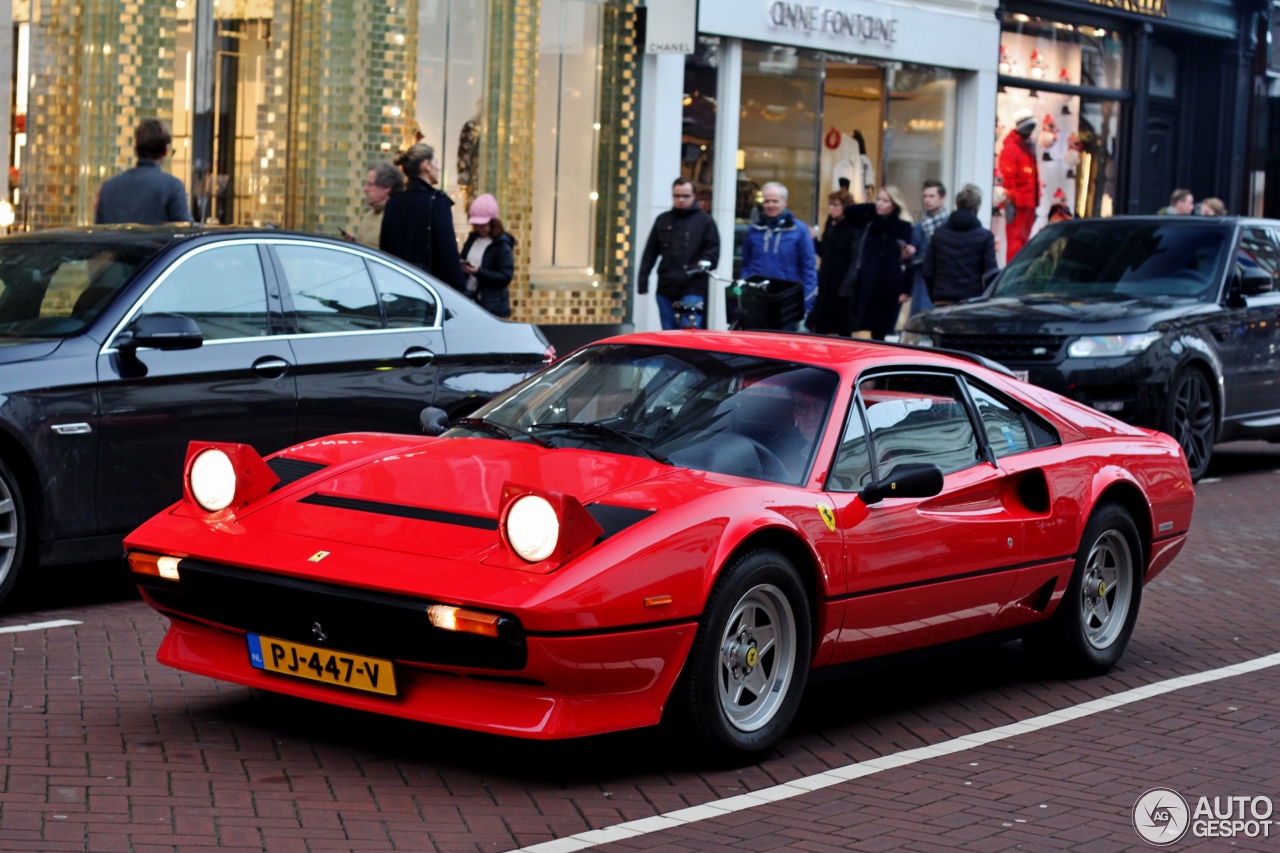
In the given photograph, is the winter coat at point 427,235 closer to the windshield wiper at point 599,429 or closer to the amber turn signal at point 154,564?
the windshield wiper at point 599,429

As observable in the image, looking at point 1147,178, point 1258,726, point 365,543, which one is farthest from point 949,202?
point 365,543

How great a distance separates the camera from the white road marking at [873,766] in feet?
15.1

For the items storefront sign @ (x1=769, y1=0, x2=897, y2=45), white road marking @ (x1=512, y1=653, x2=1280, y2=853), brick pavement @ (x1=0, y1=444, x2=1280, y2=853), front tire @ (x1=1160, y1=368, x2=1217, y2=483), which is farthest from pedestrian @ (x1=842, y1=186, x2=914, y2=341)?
brick pavement @ (x1=0, y1=444, x2=1280, y2=853)

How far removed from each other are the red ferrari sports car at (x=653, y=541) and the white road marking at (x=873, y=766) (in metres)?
0.22

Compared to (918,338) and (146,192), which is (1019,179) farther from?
(146,192)

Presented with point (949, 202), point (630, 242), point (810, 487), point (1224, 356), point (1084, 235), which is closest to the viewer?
point (810, 487)

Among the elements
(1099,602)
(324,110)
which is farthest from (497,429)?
(324,110)

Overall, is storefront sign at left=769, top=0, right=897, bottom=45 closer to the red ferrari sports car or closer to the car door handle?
the car door handle

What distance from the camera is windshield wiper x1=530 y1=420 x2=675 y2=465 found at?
5.57 m

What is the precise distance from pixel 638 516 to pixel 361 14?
41.9 ft

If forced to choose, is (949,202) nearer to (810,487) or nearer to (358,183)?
(358,183)

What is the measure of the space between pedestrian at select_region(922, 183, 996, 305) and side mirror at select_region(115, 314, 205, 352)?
9645 millimetres

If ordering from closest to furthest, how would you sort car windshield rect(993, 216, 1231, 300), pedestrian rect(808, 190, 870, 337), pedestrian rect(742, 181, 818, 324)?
car windshield rect(993, 216, 1231, 300) < pedestrian rect(742, 181, 818, 324) < pedestrian rect(808, 190, 870, 337)

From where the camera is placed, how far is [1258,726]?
6191 millimetres
